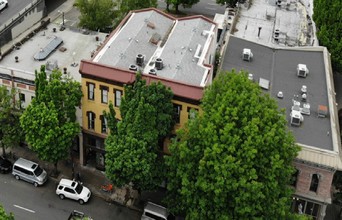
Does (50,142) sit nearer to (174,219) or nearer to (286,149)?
(174,219)

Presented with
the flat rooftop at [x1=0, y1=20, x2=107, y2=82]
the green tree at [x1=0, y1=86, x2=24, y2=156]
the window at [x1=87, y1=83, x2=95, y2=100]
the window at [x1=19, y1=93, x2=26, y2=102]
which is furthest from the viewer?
the flat rooftop at [x1=0, y1=20, x2=107, y2=82]

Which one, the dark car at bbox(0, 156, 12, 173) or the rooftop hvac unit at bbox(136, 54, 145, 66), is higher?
the rooftop hvac unit at bbox(136, 54, 145, 66)

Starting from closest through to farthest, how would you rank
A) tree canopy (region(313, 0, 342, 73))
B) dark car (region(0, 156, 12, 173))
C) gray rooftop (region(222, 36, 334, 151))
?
gray rooftop (region(222, 36, 334, 151))
dark car (region(0, 156, 12, 173))
tree canopy (region(313, 0, 342, 73))

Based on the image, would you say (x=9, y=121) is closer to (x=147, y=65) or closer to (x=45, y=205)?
(x=45, y=205)

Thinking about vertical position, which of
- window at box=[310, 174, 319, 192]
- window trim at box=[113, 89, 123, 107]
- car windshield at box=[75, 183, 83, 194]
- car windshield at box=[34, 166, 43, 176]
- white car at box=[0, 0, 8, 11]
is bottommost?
car windshield at box=[75, 183, 83, 194]

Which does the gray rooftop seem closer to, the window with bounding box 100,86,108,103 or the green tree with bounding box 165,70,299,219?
the green tree with bounding box 165,70,299,219

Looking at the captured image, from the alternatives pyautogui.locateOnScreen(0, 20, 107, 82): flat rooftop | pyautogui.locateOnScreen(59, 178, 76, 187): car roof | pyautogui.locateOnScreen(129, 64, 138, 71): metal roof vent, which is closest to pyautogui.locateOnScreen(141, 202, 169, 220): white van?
pyautogui.locateOnScreen(59, 178, 76, 187): car roof

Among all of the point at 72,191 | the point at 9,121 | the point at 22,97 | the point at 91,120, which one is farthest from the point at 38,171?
the point at 22,97
